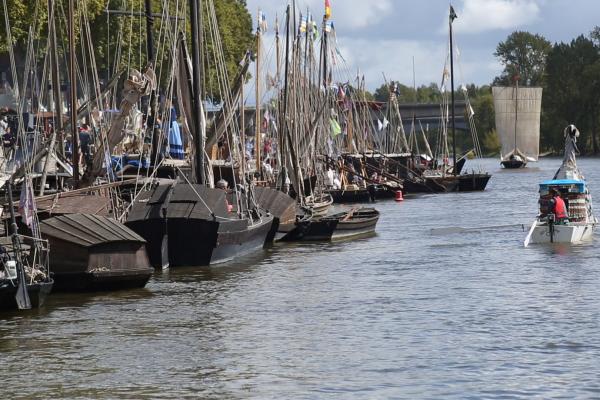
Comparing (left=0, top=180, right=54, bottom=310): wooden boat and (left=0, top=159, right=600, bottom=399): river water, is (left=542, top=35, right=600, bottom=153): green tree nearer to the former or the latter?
(left=0, top=159, right=600, bottom=399): river water

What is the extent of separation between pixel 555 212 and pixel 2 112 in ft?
80.2

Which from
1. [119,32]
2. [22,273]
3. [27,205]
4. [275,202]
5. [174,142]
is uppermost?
[119,32]

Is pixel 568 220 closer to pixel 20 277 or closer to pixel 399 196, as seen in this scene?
pixel 20 277

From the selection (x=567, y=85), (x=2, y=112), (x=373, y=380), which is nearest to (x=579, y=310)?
(x=373, y=380)

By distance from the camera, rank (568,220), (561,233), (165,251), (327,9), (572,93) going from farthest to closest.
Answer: (572,93) < (327,9) < (568,220) < (561,233) < (165,251)

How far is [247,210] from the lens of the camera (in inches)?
1922

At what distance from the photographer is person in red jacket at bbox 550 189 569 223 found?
4922 centimetres

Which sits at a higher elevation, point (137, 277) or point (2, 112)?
point (2, 112)

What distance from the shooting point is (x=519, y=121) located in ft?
518

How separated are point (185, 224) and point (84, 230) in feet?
23.1

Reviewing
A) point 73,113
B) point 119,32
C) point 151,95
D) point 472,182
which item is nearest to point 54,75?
point 151,95

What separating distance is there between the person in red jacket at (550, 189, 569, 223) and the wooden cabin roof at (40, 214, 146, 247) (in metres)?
17.9

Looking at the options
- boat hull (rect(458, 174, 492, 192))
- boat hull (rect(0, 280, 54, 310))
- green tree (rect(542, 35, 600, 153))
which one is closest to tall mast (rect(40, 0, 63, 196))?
boat hull (rect(0, 280, 54, 310))

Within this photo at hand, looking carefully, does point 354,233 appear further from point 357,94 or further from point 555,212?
point 357,94
